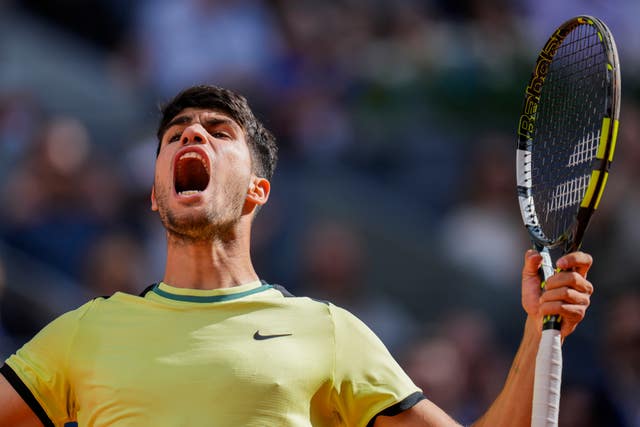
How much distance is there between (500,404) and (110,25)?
241 inches

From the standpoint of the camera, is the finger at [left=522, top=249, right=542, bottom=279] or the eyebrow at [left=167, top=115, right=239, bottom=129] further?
the eyebrow at [left=167, top=115, right=239, bottom=129]

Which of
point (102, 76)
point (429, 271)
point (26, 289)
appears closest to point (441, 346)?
point (429, 271)

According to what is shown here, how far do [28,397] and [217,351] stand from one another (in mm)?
593

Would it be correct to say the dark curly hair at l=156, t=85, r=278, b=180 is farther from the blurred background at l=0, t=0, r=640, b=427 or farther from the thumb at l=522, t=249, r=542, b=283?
the blurred background at l=0, t=0, r=640, b=427

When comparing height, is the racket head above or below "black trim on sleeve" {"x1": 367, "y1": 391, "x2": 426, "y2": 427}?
above

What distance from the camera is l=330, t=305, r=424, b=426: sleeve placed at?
328 centimetres

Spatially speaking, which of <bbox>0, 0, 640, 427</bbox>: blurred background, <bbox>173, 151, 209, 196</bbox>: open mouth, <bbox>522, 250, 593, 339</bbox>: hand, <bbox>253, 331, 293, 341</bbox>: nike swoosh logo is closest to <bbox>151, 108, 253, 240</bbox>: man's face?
<bbox>173, 151, 209, 196</bbox>: open mouth

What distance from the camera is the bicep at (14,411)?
3.21m

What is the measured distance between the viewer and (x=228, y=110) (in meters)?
3.76

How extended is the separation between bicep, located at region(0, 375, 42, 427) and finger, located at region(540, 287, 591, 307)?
62.2 inches

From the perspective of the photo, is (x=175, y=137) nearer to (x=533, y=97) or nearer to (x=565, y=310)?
(x=533, y=97)

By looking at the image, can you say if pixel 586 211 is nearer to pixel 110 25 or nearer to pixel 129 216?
pixel 129 216

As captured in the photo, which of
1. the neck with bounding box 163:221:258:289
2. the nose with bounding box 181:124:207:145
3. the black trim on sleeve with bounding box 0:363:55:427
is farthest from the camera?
the nose with bounding box 181:124:207:145

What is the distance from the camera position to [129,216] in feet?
23.0
